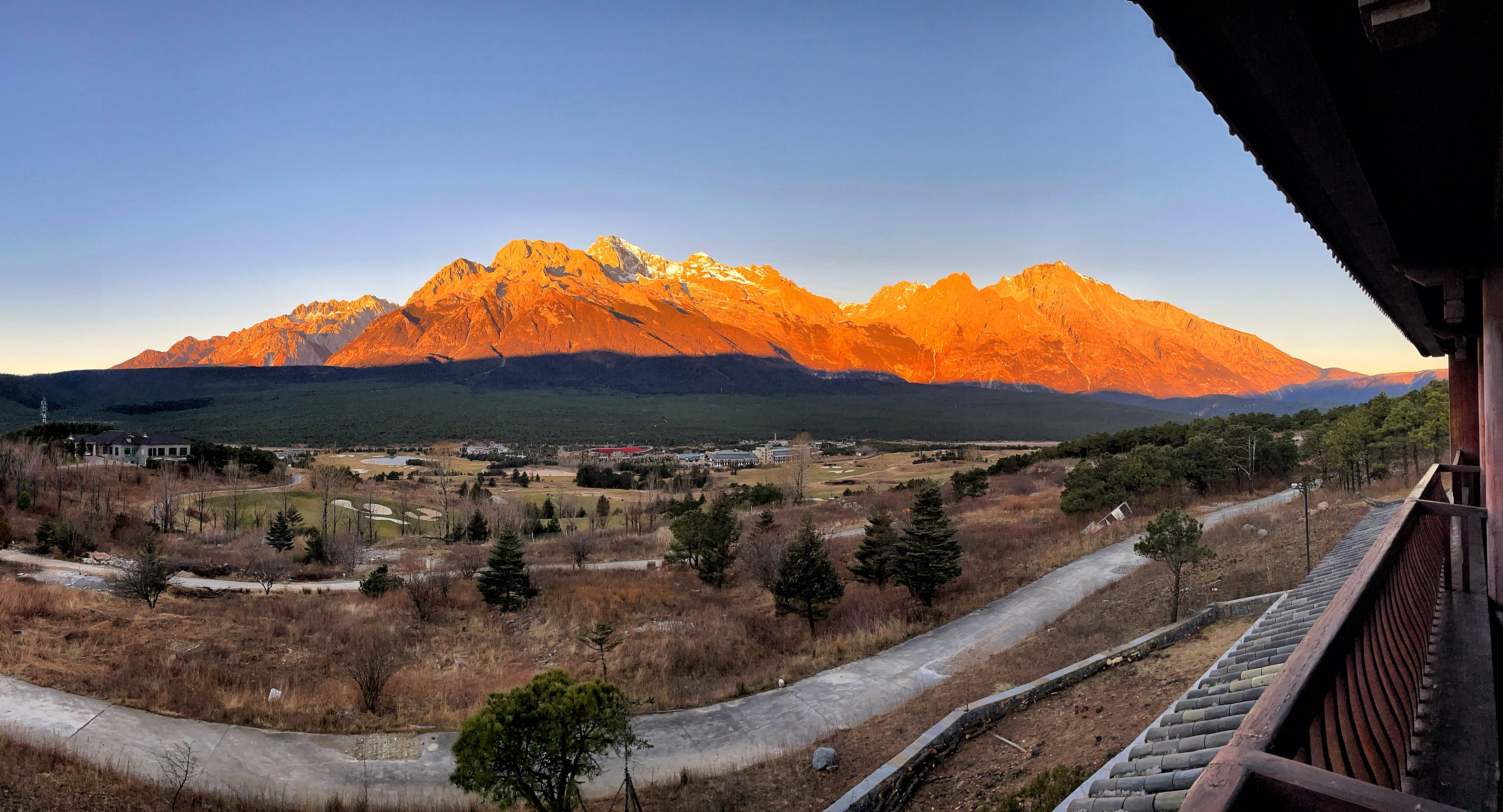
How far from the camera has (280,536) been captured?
34.0 m

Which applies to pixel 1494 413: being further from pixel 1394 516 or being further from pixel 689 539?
pixel 689 539

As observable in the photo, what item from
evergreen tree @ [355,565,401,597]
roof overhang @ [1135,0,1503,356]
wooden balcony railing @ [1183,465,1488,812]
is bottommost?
evergreen tree @ [355,565,401,597]

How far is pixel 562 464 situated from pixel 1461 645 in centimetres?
10154

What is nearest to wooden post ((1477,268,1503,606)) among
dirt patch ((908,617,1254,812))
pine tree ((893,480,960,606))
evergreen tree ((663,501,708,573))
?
dirt patch ((908,617,1254,812))

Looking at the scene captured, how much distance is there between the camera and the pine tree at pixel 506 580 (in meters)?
22.9

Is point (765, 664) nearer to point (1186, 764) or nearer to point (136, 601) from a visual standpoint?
point (1186, 764)

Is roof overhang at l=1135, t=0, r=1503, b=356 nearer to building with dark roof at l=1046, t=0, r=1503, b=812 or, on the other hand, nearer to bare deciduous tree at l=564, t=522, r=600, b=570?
building with dark roof at l=1046, t=0, r=1503, b=812

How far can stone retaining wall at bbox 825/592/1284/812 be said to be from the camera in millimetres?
8805

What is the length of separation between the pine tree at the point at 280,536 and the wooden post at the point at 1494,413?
39.7 metres

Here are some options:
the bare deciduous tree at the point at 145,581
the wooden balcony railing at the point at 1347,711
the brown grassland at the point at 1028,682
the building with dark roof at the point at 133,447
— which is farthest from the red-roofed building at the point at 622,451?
the wooden balcony railing at the point at 1347,711

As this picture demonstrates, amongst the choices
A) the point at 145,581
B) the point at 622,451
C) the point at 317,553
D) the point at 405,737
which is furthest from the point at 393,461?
the point at 405,737

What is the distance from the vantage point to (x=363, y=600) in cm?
2347

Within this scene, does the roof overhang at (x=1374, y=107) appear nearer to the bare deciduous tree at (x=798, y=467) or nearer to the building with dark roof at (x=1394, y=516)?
the building with dark roof at (x=1394, y=516)

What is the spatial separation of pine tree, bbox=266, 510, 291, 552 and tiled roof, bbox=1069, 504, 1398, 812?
1487 inches
